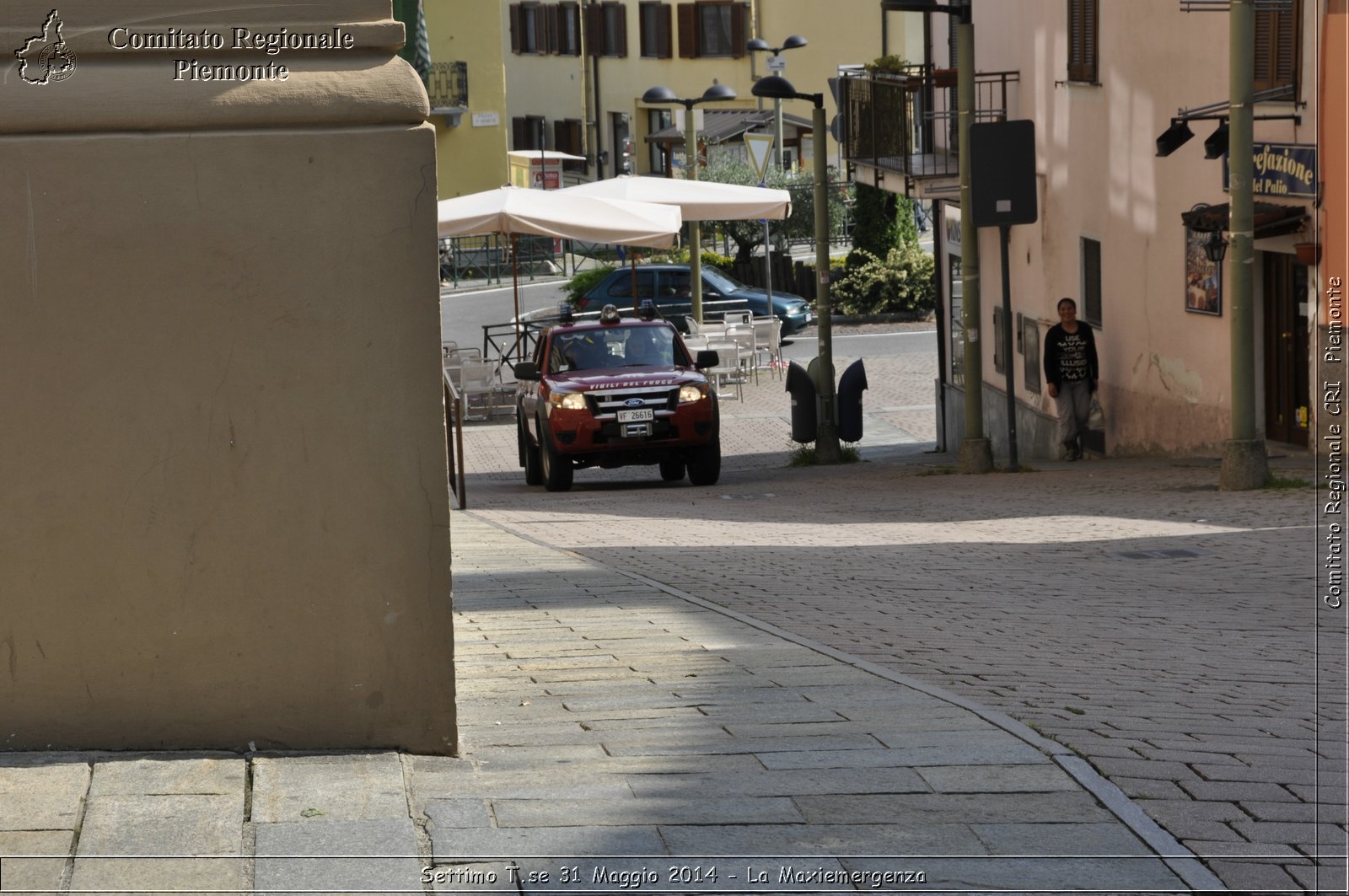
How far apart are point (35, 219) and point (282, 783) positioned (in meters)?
1.55

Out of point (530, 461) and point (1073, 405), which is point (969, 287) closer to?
point (1073, 405)

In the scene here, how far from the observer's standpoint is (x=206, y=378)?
4.40 m

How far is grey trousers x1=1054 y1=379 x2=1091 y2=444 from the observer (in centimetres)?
1889

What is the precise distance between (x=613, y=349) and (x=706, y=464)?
5.28 feet

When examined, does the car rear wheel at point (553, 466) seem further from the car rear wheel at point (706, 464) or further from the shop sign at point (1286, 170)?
the shop sign at point (1286, 170)

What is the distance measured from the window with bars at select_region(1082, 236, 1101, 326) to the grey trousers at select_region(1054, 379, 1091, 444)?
60.4 inches

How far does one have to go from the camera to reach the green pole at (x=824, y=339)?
20.8 meters

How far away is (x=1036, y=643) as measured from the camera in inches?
282

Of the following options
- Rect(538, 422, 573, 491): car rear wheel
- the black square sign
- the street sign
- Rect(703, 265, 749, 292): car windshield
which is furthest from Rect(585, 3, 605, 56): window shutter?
the black square sign

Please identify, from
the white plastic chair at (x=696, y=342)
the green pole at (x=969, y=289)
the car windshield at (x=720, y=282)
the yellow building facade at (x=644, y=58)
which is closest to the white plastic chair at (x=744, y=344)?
the white plastic chair at (x=696, y=342)

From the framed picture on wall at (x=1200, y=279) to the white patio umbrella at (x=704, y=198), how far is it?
8.86 metres

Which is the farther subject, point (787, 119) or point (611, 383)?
point (787, 119)

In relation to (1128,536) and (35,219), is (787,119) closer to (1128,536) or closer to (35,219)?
(1128,536)

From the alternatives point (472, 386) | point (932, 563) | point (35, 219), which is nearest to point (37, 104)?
point (35, 219)
